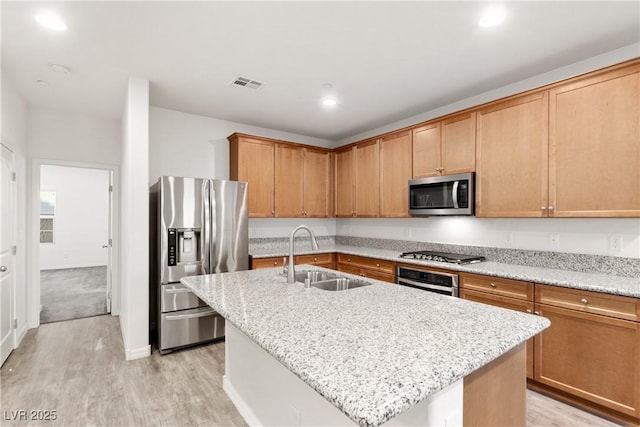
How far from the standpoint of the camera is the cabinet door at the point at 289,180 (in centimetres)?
439

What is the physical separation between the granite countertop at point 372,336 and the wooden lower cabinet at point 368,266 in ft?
5.43

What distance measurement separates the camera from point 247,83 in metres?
3.11

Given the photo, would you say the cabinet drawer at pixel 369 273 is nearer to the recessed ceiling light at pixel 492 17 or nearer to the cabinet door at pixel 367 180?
the cabinet door at pixel 367 180

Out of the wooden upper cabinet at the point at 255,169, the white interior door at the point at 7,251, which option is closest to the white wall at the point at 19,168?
the white interior door at the point at 7,251

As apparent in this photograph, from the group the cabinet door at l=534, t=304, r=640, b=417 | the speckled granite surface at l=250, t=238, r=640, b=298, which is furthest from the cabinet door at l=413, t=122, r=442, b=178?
the cabinet door at l=534, t=304, r=640, b=417

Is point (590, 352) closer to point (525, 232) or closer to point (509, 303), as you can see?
point (509, 303)

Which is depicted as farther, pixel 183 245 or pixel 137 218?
pixel 183 245

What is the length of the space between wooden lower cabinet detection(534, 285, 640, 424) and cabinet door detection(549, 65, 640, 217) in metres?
0.69

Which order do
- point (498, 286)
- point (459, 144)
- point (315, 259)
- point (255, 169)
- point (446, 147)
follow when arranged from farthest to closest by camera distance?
point (315, 259) < point (255, 169) < point (446, 147) < point (459, 144) < point (498, 286)

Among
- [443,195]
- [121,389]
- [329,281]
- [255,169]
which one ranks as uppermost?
[255,169]

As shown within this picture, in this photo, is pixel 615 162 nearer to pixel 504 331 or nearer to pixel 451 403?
pixel 504 331

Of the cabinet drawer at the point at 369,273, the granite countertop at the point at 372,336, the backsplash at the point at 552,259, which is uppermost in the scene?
the backsplash at the point at 552,259

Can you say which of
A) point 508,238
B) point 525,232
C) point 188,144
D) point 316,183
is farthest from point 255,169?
point 525,232

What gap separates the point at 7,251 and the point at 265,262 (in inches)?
98.2
